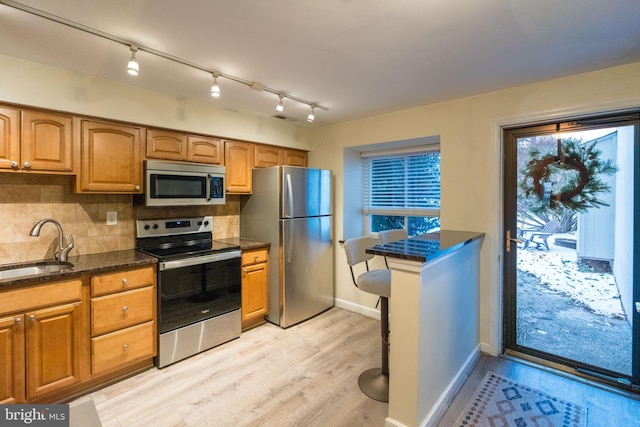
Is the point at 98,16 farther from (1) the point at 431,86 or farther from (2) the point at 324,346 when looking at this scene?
(2) the point at 324,346

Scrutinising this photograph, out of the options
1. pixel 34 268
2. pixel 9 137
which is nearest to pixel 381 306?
pixel 34 268

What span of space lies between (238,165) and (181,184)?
0.69 metres

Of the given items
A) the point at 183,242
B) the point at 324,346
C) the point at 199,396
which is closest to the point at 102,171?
the point at 183,242

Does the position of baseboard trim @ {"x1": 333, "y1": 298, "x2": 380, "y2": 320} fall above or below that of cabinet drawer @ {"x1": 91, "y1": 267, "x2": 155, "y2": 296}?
below

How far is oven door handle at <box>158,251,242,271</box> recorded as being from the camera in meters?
2.53

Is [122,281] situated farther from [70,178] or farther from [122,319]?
[70,178]

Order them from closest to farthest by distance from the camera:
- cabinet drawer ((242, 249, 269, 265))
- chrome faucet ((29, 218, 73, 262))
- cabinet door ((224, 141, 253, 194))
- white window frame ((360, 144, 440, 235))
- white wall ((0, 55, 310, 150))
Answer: white wall ((0, 55, 310, 150))
chrome faucet ((29, 218, 73, 262))
cabinet drawer ((242, 249, 269, 265))
cabinet door ((224, 141, 253, 194))
white window frame ((360, 144, 440, 235))

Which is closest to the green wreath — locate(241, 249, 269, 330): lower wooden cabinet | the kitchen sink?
locate(241, 249, 269, 330): lower wooden cabinet

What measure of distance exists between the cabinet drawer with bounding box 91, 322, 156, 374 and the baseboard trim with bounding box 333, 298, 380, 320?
7.10ft

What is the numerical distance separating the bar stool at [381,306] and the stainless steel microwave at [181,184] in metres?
1.57

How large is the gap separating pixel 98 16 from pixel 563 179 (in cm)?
338

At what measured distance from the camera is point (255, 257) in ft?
10.8

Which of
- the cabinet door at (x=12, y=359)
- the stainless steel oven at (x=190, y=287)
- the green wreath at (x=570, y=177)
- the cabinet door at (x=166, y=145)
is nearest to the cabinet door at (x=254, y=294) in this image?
the stainless steel oven at (x=190, y=287)

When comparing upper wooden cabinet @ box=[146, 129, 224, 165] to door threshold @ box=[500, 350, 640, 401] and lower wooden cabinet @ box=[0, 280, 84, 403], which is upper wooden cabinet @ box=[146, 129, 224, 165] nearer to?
lower wooden cabinet @ box=[0, 280, 84, 403]
